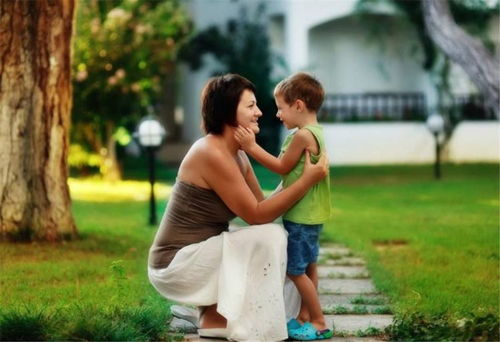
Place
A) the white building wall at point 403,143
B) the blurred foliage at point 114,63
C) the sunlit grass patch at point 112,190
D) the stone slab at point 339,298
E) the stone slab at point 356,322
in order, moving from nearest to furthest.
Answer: the stone slab at point 356,322, the stone slab at point 339,298, the sunlit grass patch at point 112,190, the blurred foliage at point 114,63, the white building wall at point 403,143

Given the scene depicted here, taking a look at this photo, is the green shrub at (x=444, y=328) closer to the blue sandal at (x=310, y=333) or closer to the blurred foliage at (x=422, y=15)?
the blue sandal at (x=310, y=333)

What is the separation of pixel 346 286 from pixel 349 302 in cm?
68

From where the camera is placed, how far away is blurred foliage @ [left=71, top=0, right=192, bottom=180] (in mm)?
17172

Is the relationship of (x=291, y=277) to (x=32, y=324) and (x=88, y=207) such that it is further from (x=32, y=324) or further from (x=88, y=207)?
(x=88, y=207)

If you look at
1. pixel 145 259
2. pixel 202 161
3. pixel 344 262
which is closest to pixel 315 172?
pixel 202 161

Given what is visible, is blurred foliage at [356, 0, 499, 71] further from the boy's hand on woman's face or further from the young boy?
the boy's hand on woman's face

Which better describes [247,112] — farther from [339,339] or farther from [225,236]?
[339,339]

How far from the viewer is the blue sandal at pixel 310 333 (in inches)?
209

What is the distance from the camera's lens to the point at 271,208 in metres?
5.32

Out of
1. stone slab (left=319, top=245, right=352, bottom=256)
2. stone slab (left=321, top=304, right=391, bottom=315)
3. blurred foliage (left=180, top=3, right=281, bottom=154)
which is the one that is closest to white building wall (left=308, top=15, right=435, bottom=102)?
blurred foliage (left=180, top=3, right=281, bottom=154)

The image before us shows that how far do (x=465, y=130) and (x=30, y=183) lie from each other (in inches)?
615

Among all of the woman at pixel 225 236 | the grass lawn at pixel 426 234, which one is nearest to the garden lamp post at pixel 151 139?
the grass lawn at pixel 426 234

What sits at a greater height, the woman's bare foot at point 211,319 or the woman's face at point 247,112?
the woman's face at point 247,112

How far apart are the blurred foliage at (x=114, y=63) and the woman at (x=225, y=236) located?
11476 millimetres
